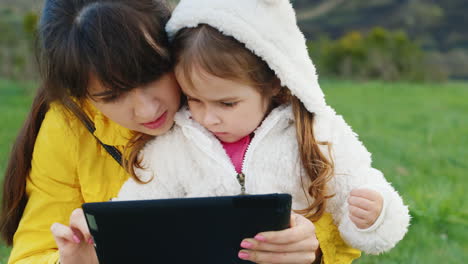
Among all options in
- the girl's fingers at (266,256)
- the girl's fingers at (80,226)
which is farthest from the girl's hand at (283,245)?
the girl's fingers at (80,226)

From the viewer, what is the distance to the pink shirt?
1.82 m

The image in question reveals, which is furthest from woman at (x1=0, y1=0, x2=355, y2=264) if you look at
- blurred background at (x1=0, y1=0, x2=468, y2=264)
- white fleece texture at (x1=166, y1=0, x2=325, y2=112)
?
blurred background at (x1=0, y1=0, x2=468, y2=264)

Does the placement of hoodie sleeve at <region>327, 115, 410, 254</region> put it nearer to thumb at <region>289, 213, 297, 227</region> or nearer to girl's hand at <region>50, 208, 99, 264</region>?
thumb at <region>289, 213, 297, 227</region>

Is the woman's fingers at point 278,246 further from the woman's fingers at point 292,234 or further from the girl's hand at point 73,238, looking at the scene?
the girl's hand at point 73,238

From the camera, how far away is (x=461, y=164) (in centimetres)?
466

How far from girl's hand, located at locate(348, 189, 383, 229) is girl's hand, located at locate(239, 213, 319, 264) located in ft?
0.50

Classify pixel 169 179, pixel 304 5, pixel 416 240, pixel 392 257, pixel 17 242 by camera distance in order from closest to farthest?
pixel 169 179, pixel 17 242, pixel 392 257, pixel 416 240, pixel 304 5

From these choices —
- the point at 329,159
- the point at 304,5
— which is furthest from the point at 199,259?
the point at 304,5

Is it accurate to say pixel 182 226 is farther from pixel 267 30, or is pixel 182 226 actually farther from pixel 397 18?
pixel 397 18

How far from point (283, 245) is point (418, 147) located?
158 inches

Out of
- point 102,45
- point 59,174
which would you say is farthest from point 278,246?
point 59,174

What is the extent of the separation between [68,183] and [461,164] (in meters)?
3.64

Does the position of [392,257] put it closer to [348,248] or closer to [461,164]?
[348,248]

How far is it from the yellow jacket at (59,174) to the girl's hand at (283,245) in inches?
15.3
